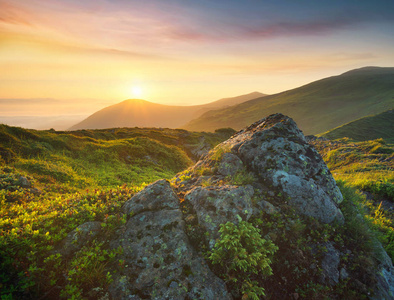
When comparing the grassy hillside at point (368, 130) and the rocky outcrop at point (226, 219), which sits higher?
the rocky outcrop at point (226, 219)

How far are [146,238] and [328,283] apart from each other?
5.33 metres

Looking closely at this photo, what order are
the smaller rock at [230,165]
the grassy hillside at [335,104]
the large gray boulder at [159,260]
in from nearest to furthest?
the large gray boulder at [159,260]
the smaller rock at [230,165]
the grassy hillside at [335,104]

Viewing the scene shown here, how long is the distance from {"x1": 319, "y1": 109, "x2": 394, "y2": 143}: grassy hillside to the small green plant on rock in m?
51.2

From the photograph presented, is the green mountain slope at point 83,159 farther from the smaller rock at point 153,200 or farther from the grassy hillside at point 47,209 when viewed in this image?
the smaller rock at point 153,200

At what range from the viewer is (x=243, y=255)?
192 inches

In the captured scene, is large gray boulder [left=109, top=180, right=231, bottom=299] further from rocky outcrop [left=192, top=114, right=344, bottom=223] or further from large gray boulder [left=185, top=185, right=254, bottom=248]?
rocky outcrop [left=192, top=114, right=344, bottom=223]

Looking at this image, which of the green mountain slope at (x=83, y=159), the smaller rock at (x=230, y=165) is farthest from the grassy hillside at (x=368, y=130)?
the smaller rock at (x=230, y=165)

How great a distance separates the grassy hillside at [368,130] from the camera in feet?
159

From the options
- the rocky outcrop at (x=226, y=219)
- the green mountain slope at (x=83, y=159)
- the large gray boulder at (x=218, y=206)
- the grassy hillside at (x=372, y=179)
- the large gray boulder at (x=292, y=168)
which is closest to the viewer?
the rocky outcrop at (x=226, y=219)

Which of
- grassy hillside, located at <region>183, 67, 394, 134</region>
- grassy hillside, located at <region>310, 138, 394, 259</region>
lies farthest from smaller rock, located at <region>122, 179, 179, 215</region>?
grassy hillside, located at <region>183, 67, 394, 134</region>

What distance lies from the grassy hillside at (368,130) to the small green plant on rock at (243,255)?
51245mm

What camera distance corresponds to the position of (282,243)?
588cm

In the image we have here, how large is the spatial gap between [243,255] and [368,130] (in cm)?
6792

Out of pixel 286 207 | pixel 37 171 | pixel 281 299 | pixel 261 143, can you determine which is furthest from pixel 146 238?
pixel 37 171
